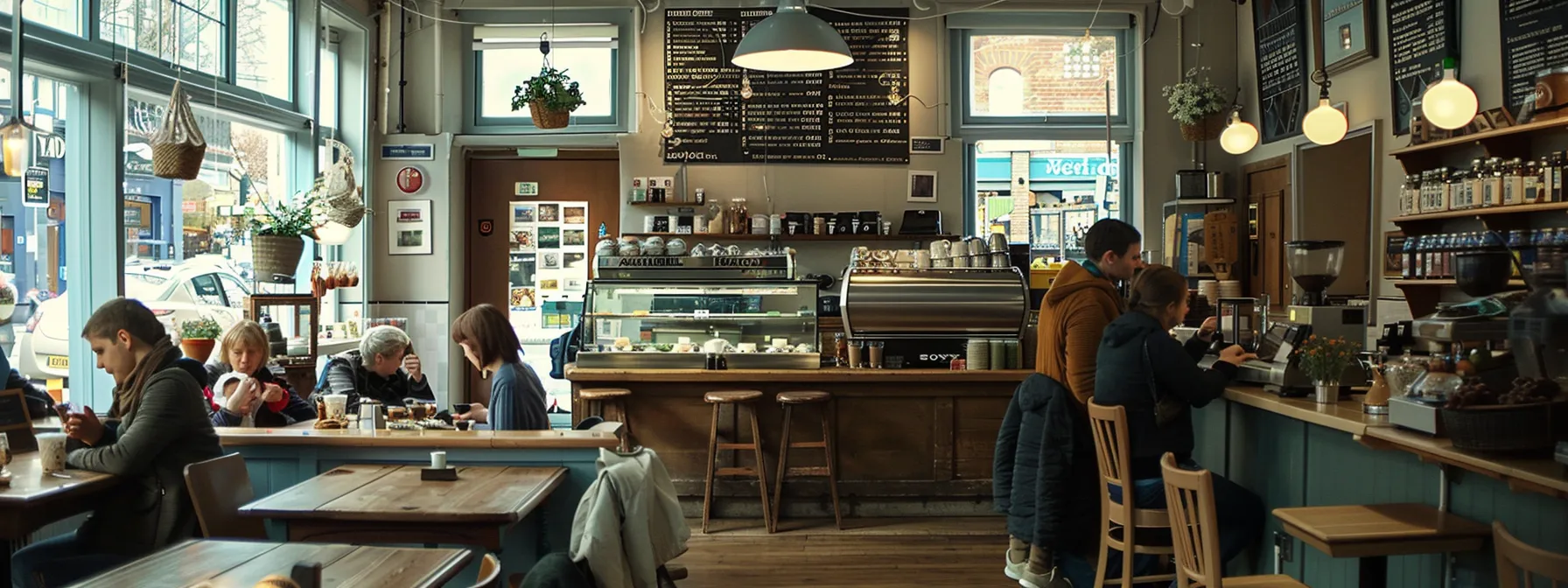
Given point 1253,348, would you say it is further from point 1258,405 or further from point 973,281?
point 973,281

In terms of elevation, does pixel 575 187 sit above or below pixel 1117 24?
below

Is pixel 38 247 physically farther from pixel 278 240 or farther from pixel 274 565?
pixel 274 565

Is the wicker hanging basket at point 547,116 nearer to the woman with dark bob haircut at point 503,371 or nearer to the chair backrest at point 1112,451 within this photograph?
the woman with dark bob haircut at point 503,371

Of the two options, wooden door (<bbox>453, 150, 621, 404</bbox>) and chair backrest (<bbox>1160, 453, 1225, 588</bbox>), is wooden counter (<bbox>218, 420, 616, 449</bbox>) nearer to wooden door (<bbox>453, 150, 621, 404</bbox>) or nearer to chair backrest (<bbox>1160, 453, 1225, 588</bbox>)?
chair backrest (<bbox>1160, 453, 1225, 588</bbox>)

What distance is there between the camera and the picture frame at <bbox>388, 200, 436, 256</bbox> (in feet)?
26.2

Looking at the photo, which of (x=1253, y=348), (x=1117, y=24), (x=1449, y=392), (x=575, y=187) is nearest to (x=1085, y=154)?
(x=1117, y=24)

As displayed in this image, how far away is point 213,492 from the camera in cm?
314

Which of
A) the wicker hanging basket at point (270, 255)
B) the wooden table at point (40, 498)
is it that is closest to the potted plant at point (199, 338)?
the wicker hanging basket at point (270, 255)

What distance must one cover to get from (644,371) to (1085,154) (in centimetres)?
394

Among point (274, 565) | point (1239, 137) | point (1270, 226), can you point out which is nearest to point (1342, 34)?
point (1239, 137)

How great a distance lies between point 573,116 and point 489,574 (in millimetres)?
6423

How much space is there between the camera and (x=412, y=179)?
8016 mm

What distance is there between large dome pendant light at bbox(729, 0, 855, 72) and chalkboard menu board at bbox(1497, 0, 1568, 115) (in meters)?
2.99

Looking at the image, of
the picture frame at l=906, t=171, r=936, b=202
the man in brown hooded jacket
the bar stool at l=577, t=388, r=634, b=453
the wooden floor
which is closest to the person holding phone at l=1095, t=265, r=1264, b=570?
the man in brown hooded jacket
